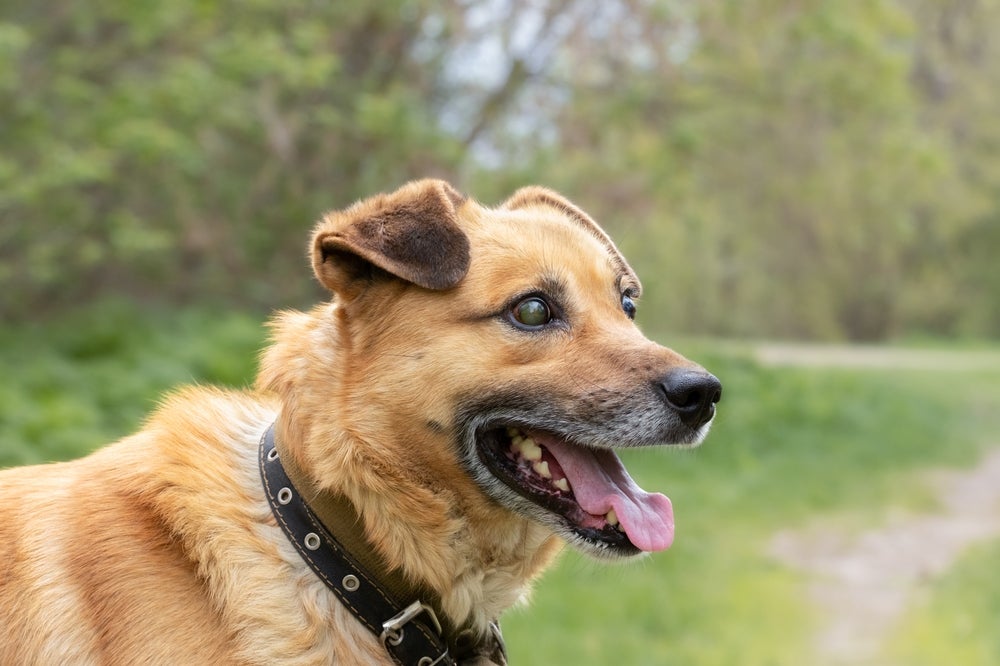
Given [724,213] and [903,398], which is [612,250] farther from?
[724,213]

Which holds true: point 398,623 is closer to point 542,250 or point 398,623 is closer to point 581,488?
point 581,488

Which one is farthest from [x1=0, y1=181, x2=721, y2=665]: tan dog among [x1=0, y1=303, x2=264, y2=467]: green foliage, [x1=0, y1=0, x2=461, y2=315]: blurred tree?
[x1=0, y1=0, x2=461, y2=315]: blurred tree

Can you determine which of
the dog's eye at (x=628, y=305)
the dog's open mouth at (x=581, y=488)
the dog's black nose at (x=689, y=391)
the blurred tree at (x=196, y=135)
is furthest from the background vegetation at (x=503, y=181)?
the dog's black nose at (x=689, y=391)

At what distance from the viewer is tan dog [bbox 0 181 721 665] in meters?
2.75

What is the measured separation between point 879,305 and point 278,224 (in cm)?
2658

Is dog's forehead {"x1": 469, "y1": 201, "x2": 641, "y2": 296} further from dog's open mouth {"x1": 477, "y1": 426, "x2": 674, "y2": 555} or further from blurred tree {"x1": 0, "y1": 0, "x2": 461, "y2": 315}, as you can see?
blurred tree {"x1": 0, "y1": 0, "x2": 461, "y2": 315}

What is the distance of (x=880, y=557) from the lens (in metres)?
9.09

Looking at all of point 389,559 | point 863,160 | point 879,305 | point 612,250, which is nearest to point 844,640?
point 612,250

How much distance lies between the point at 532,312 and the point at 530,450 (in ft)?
1.31

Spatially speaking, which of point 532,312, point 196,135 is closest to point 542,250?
point 532,312

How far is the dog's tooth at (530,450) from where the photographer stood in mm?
3148

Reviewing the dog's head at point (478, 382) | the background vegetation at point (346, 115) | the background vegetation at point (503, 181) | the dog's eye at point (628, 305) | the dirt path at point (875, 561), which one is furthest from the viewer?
the background vegetation at point (346, 115)

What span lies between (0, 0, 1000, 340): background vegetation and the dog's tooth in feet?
18.5

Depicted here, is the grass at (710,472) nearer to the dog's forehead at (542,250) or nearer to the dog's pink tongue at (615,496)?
the dog's pink tongue at (615,496)
